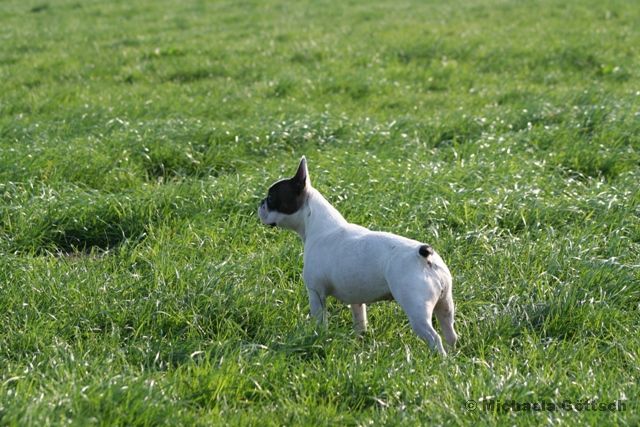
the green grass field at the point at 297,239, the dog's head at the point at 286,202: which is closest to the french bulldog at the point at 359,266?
the dog's head at the point at 286,202

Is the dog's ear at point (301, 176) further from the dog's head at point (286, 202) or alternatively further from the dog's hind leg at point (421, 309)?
the dog's hind leg at point (421, 309)

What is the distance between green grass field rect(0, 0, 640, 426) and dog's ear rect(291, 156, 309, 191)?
0.70 m

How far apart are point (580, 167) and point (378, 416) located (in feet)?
15.6

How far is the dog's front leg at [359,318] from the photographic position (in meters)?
5.00

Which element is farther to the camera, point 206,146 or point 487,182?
point 206,146

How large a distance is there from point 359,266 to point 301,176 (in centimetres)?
75

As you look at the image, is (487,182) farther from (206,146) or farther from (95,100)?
(95,100)

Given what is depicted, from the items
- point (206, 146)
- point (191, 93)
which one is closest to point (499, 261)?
point (206, 146)

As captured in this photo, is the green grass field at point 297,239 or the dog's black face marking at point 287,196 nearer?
the green grass field at point 297,239

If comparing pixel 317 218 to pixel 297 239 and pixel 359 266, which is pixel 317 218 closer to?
pixel 359 266

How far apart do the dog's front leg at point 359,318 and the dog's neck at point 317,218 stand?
492 millimetres

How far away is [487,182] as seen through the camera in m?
7.22

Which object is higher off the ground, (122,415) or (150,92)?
(122,415)

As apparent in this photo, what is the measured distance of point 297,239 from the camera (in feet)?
20.5
